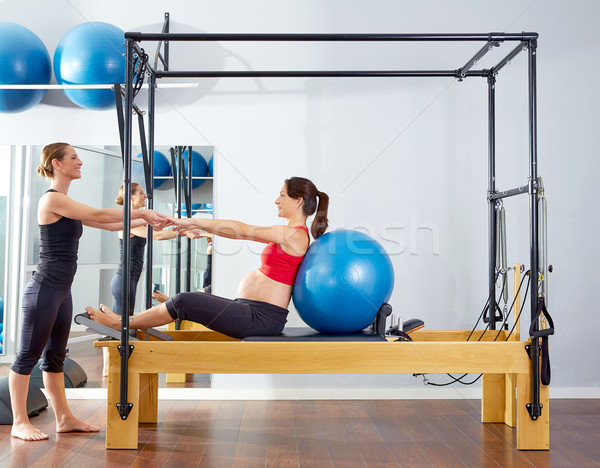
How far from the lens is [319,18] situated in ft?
11.5

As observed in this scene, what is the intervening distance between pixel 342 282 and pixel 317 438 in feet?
2.46

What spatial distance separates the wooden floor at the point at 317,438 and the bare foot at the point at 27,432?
36 millimetres

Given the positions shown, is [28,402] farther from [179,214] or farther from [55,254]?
[179,214]

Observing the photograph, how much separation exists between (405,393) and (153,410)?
1.49 meters

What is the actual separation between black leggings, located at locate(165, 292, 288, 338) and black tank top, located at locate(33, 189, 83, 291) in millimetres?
499

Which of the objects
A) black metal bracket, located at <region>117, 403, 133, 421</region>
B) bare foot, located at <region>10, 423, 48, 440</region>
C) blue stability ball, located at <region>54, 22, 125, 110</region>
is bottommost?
bare foot, located at <region>10, 423, 48, 440</region>

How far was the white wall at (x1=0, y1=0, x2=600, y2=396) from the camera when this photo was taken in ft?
11.1

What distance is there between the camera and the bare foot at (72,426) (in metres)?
2.55

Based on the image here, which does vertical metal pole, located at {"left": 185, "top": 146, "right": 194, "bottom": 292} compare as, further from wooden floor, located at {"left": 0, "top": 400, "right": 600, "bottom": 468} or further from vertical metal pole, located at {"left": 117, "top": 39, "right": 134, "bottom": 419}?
vertical metal pole, located at {"left": 117, "top": 39, "right": 134, "bottom": 419}

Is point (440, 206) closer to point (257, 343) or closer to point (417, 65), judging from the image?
point (417, 65)

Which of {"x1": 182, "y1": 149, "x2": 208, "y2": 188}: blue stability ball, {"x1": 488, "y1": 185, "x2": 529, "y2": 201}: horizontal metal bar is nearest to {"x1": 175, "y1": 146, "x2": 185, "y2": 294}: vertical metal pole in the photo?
{"x1": 182, "y1": 149, "x2": 208, "y2": 188}: blue stability ball

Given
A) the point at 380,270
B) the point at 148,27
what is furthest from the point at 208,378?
the point at 148,27

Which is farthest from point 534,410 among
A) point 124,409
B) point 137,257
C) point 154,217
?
point 137,257

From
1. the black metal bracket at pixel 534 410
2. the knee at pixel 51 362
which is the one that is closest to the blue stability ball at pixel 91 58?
the knee at pixel 51 362
